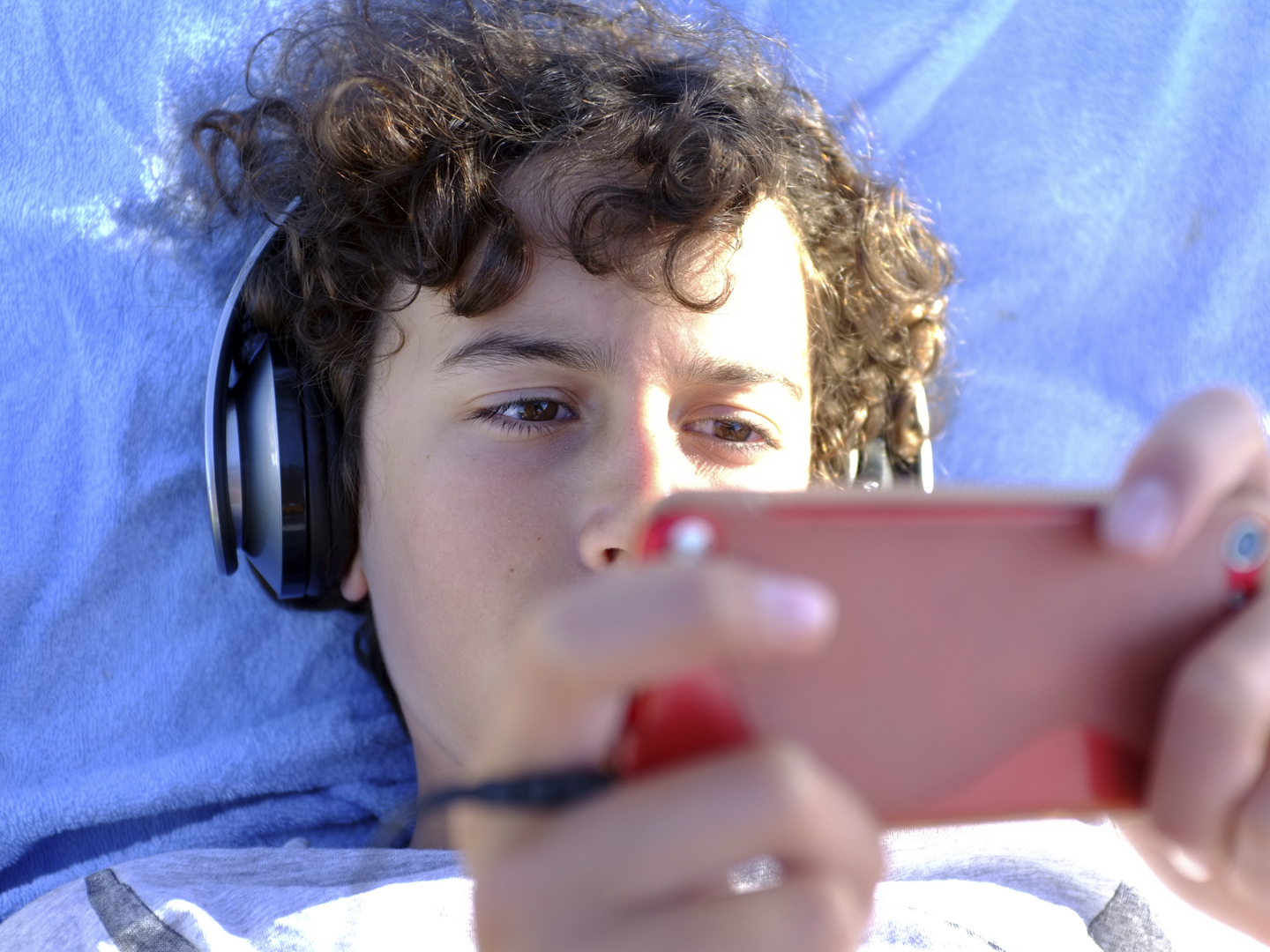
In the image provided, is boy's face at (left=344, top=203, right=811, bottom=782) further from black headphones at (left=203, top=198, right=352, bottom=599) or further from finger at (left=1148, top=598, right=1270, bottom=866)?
finger at (left=1148, top=598, right=1270, bottom=866)

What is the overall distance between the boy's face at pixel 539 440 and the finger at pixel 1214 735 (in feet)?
1.45

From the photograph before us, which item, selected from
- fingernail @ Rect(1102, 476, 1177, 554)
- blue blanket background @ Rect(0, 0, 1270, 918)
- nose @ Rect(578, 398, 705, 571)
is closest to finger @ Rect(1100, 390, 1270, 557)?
fingernail @ Rect(1102, 476, 1177, 554)

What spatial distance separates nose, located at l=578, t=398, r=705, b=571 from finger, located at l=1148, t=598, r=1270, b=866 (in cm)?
43

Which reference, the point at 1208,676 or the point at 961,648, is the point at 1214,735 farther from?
the point at 961,648

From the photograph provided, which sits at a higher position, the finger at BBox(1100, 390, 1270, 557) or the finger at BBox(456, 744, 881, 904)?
the finger at BBox(1100, 390, 1270, 557)

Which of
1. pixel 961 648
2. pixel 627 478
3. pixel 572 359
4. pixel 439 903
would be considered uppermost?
pixel 572 359

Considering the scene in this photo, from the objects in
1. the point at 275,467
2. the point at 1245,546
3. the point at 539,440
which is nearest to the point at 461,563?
the point at 539,440

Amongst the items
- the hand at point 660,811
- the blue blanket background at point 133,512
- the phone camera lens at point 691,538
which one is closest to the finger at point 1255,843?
the hand at point 660,811

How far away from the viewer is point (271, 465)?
1100mm

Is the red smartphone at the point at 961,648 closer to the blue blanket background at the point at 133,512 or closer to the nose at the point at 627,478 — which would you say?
the nose at the point at 627,478

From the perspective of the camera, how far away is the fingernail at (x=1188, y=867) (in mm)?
693

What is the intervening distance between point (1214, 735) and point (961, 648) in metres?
0.15

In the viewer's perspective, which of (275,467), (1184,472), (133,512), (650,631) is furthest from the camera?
(133,512)

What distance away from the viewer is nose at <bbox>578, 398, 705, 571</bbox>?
929mm
